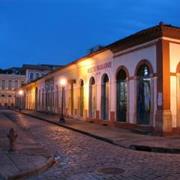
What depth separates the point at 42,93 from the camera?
43.9 meters

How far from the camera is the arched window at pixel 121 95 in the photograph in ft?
63.0

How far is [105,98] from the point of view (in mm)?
22031

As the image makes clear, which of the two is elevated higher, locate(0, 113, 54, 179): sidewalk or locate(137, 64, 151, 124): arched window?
locate(137, 64, 151, 124): arched window

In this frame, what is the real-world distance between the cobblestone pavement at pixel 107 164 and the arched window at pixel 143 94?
446cm

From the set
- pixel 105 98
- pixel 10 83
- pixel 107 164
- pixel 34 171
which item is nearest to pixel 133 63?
pixel 105 98

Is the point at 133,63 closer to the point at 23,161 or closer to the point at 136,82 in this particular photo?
the point at 136,82

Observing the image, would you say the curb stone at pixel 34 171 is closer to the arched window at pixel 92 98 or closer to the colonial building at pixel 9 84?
the arched window at pixel 92 98

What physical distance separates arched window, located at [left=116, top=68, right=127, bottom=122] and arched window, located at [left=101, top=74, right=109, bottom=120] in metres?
1.61

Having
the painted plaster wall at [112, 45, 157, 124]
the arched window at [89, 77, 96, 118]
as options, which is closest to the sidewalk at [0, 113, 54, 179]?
the painted plaster wall at [112, 45, 157, 124]

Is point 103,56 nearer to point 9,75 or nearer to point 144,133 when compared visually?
point 144,133

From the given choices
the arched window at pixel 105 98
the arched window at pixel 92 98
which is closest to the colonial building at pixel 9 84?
the arched window at pixel 92 98

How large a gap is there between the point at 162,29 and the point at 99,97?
8218 mm

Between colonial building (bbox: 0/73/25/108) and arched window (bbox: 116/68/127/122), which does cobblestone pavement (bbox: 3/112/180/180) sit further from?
colonial building (bbox: 0/73/25/108)

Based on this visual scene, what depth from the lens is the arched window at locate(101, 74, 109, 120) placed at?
2169 centimetres
